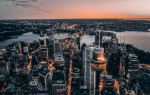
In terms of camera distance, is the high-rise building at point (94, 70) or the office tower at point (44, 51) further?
the office tower at point (44, 51)

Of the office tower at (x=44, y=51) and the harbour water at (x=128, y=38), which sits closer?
the office tower at (x=44, y=51)

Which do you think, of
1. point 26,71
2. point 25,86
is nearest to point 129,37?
point 26,71

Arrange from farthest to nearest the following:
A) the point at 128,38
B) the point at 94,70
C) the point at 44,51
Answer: the point at 128,38 → the point at 44,51 → the point at 94,70

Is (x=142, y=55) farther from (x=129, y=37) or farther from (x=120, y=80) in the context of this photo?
(x=129, y=37)

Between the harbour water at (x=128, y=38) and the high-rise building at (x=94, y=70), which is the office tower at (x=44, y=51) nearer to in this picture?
the harbour water at (x=128, y=38)

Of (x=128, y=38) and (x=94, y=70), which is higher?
(x=94, y=70)

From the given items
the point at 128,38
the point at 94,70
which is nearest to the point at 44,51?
the point at 94,70

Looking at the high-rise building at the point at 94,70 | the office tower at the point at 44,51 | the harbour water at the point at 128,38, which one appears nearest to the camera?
the high-rise building at the point at 94,70

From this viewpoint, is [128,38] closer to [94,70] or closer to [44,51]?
[44,51]

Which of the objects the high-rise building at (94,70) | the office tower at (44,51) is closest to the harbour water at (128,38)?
the office tower at (44,51)

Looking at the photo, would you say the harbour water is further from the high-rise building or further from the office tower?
the high-rise building

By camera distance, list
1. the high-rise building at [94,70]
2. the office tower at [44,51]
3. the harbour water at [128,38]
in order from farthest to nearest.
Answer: the harbour water at [128,38]
the office tower at [44,51]
the high-rise building at [94,70]
